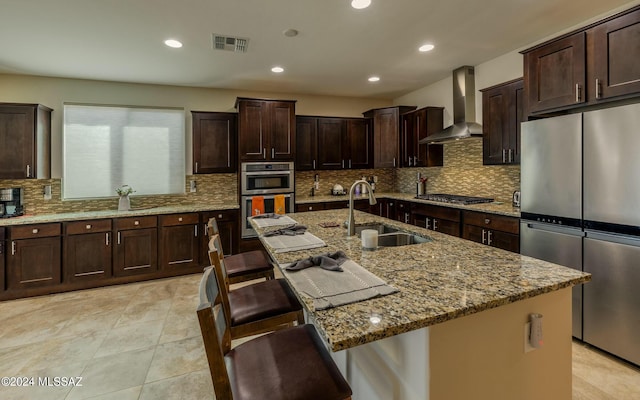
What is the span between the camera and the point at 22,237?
11.4 feet

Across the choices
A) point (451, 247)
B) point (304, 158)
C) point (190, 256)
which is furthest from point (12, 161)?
point (451, 247)

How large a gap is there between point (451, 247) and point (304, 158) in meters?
3.65

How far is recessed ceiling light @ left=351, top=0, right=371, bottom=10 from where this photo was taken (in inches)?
97.0

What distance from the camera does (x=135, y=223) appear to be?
13.0 ft

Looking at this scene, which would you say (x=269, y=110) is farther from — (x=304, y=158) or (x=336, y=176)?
(x=336, y=176)

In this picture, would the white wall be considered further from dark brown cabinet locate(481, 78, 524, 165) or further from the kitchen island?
the kitchen island

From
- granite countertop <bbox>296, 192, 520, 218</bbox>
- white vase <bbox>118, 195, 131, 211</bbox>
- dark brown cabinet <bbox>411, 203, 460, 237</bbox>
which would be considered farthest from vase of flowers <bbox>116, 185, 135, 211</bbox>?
dark brown cabinet <bbox>411, 203, 460, 237</bbox>

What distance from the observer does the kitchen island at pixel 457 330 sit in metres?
0.98

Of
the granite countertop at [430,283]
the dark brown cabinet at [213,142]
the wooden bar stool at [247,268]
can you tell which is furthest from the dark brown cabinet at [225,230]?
the granite countertop at [430,283]

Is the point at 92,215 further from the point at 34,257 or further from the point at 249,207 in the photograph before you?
the point at 249,207

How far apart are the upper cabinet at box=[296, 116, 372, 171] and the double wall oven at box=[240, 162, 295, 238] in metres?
0.48

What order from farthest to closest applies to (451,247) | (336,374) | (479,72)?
(479,72) → (451,247) → (336,374)

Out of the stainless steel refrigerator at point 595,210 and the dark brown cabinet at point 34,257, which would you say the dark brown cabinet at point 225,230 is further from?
the stainless steel refrigerator at point 595,210

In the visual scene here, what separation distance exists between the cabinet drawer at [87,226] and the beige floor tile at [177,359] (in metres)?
2.10
